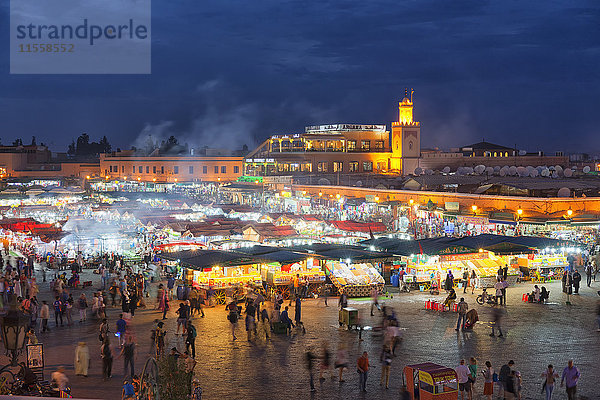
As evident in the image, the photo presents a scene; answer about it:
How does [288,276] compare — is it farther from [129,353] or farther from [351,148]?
[351,148]

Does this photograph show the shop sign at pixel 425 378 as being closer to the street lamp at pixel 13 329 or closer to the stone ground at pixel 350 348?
the stone ground at pixel 350 348

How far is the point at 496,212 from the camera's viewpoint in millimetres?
30500

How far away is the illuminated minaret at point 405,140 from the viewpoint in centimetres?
7138

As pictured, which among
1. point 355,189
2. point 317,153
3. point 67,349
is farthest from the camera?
point 317,153

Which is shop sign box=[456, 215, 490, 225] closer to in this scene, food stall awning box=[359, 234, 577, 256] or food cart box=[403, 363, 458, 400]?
food stall awning box=[359, 234, 577, 256]

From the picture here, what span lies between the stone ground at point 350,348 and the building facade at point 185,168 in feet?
A: 179

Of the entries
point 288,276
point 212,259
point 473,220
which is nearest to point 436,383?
point 288,276

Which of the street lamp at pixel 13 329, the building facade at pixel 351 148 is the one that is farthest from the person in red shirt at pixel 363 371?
the building facade at pixel 351 148

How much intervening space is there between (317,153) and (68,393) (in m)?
59.9

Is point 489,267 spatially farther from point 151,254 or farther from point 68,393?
point 68,393

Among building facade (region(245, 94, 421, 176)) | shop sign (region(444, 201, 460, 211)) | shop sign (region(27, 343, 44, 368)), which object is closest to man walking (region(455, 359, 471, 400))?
shop sign (region(27, 343, 44, 368))

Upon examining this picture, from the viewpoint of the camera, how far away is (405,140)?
72188 mm

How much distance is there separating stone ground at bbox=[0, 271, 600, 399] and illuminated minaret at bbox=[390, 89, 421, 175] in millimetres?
52524

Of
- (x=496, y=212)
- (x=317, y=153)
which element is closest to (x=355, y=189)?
(x=496, y=212)
